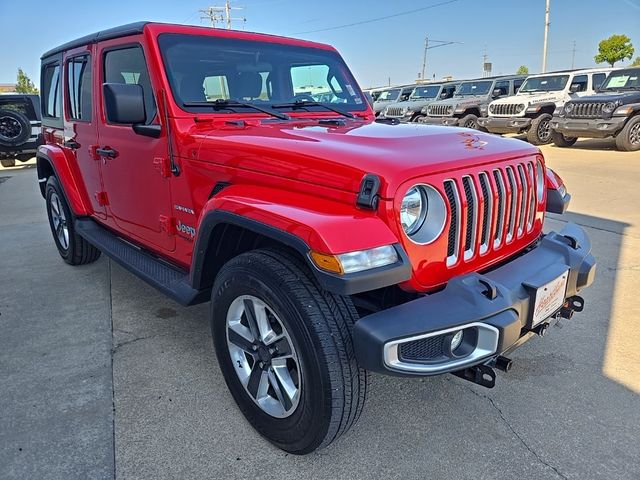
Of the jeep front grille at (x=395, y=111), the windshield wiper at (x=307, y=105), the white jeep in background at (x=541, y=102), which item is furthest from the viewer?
the jeep front grille at (x=395, y=111)

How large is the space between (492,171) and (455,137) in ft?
1.00

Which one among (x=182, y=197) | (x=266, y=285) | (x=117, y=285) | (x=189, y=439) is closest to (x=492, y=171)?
(x=266, y=285)

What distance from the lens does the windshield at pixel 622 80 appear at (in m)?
12.2

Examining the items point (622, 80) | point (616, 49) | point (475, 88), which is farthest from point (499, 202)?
point (616, 49)

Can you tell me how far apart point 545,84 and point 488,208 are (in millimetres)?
14637

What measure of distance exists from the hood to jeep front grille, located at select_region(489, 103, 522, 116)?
→ 43.2 feet

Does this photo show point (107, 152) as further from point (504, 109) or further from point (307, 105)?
point (504, 109)

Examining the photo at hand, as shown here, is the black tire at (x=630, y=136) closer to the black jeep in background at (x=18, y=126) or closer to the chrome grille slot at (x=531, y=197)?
the chrome grille slot at (x=531, y=197)

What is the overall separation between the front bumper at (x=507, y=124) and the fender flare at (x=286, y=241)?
1379 cm

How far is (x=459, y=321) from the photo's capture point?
5.89ft

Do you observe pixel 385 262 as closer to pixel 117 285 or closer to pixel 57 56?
pixel 117 285

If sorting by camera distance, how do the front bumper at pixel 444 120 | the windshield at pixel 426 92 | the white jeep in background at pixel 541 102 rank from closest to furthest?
the white jeep in background at pixel 541 102, the front bumper at pixel 444 120, the windshield at pixel 426 92

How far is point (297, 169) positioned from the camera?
2104mm

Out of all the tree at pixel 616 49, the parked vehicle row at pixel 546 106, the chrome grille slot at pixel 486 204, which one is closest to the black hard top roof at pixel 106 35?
the chrome grille slot at pixel 486 204
